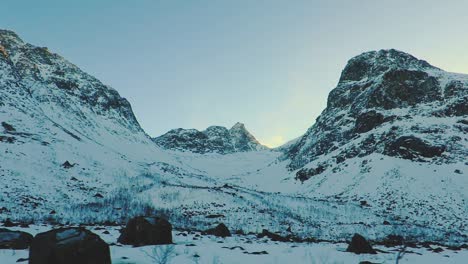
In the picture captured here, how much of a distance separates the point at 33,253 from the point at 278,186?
261 ft

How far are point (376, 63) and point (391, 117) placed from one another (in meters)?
36.4

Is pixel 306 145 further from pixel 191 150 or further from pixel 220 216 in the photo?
pixel 191 150

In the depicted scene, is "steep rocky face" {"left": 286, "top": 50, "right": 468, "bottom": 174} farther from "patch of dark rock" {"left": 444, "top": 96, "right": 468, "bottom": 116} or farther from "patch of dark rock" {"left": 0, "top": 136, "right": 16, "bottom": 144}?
"patch of dark rock" {"left": 0, "top": 136, "right": 16, "bottom": 144}

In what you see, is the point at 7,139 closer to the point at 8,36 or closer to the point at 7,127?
the point at 7,127

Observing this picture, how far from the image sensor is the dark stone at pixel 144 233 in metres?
13.8

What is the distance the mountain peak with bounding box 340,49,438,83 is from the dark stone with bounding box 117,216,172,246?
101m

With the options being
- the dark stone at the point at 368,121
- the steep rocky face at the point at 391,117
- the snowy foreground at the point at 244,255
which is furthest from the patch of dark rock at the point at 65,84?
the snowy foreground at the point at 244,255

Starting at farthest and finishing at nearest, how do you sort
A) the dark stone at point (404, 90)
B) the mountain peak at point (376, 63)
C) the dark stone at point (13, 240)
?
the mountain peak at point (376, 63)
the dark stone at point (404, 90)
the dark stone at point (13, 240)

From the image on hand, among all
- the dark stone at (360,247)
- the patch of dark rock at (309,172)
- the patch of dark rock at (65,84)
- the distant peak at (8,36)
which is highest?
the distant peak at (8,36)

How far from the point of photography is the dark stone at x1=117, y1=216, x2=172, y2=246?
13750 millimetres

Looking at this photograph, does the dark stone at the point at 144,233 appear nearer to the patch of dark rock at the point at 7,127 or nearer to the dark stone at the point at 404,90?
the patch of dark rock at the point at 7,127

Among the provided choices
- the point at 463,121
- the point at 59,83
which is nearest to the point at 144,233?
the point at 463,121

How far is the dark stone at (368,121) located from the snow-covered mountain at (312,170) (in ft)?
0.84

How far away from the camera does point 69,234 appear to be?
28.9 feet
